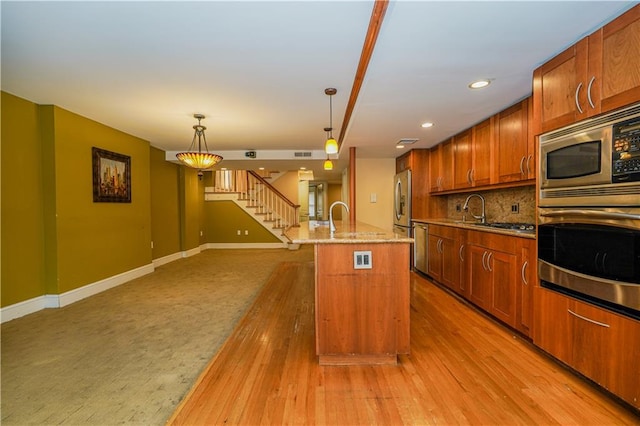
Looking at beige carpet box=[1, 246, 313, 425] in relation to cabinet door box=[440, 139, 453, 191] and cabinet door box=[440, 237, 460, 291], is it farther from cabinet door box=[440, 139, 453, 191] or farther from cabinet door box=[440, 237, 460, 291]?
cabinet door box=[440, 139, 453, 191]

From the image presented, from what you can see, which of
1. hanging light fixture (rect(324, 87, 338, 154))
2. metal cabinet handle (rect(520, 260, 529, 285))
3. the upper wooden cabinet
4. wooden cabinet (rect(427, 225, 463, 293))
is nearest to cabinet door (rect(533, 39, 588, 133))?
the upper wooden cabinet

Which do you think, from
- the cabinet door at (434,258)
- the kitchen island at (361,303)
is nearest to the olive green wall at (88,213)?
the kitchen island at (361,303)

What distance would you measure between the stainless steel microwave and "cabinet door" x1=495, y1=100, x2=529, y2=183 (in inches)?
30.4

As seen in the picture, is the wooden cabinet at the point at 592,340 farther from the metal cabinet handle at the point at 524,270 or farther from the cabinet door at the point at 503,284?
the cabinet door at the point at 503,284

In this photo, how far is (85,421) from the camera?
1.51 meters

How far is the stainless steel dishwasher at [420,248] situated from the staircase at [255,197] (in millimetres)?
4050

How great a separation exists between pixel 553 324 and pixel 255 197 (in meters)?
7.14

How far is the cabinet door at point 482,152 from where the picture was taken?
3.23 metres

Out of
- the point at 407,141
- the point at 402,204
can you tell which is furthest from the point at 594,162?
the point at 402,204

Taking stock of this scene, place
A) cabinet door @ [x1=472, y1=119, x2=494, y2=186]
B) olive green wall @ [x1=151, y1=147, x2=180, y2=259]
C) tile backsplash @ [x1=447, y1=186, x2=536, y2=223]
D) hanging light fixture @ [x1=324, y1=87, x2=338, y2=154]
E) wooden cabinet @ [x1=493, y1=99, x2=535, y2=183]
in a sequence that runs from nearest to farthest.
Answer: wooden cabinet @ [x1=493, y1=99, x2=535, y2=183], hanging light fixture @ [x1=324, y1=87, x2=338, y2=154], tile backsplash @ [x1=447, y1=186, x2=536, y2=223], cabinet door @ [x1=472, y1=119, x2=494, y2=186], olive green wall @ [x1=151, y1=147, x2=180, y2=259]

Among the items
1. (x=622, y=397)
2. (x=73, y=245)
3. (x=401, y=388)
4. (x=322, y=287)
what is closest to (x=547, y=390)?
(x=622, y=397)

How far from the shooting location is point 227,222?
790 cm

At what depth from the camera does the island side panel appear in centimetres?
199

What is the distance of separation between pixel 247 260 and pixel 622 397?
223 inches
